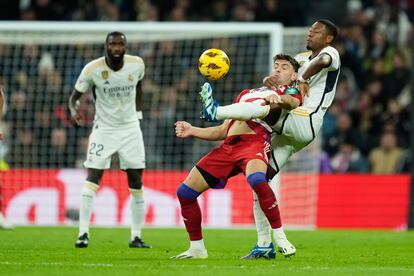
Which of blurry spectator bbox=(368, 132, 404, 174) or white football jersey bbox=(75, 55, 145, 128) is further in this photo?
blurry spectator bbox=(368, 132, 404, 174)

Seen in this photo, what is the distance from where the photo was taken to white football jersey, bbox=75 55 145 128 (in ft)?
41.2

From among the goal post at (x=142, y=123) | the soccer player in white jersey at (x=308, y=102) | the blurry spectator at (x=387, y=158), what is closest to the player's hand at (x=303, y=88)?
the soccer player in white jersey at (x=308, y=102)

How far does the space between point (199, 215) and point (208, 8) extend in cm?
1332

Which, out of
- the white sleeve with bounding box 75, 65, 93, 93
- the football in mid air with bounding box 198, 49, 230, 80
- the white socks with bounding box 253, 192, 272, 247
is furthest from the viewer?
the white sleeve with bounding box 75, 65, 93, 93

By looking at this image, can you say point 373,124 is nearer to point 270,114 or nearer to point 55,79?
point 55,79

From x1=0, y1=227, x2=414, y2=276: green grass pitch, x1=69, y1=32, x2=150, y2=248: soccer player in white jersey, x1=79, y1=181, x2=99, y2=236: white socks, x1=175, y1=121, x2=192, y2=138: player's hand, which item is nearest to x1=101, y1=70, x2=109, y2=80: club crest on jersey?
x1=69, y1=32, x2=150, y2=248: soccer player in white jersey

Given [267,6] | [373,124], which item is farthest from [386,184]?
[267,6]

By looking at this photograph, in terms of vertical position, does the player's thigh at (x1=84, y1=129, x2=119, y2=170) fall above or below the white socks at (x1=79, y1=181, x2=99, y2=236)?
above

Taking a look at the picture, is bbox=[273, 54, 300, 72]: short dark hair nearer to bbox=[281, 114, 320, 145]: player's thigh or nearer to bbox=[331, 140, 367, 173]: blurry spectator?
bbox=[281, 114, 320, 145]: player's thigh

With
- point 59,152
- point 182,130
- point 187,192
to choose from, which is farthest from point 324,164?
point 182,130

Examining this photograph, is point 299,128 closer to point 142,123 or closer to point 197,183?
point 197,183

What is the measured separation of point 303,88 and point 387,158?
945 centimetres

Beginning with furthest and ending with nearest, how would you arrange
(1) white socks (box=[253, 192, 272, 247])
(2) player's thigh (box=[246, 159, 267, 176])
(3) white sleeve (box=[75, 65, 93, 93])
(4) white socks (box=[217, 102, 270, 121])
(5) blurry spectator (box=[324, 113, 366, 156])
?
(5) blurry spectator (box=[324, 113, 366, 156]) → (3) white sleeve (box=[75, 65, 93, 93]) → (1) white socks (box=[253, 192, 272, 247]) → (2) player's thigh (box=[246, 159, 267, 176]) → (4) white socks (box=[217, 102, 270, 121])

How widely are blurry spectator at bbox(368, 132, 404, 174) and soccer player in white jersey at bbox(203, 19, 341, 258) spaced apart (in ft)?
29.5
